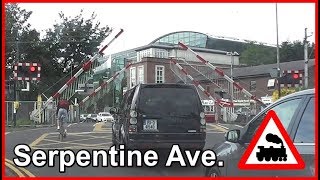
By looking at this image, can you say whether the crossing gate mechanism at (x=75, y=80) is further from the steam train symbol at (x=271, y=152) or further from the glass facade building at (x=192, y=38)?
the steam train symbol at (x=271, y=152)

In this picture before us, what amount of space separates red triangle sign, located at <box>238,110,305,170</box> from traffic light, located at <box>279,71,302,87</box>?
733 inches

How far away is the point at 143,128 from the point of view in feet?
32.1

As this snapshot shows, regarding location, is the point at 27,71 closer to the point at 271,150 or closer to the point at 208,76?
the point at 208,76

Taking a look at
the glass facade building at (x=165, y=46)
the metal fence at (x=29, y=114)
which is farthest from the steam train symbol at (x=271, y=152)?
the glass facade building at (x=165, y=46)

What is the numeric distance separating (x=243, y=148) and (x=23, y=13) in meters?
37.2

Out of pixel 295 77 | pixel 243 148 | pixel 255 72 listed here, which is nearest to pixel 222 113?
pixel 295 77

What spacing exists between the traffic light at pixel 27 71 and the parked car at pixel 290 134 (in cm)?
1839

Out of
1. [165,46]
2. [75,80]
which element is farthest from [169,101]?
[165,46]

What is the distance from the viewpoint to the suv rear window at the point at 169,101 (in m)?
9.85

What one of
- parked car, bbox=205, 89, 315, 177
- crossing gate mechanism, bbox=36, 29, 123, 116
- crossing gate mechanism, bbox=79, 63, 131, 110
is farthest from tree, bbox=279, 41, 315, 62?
parked car, bbox=205, 89, 315, 177

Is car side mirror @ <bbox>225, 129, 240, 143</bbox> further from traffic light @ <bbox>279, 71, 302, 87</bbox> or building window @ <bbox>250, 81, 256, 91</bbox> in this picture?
building window @ <bbox>250, 81, 256, 91</bbox>

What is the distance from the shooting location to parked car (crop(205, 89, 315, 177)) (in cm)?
456

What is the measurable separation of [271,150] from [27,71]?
64.9 ft

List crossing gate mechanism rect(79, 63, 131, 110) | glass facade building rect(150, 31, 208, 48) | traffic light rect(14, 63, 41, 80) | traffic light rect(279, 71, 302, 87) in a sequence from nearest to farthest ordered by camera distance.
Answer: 1. traffic light rect(14, 63, 41, 80)
2. traffic light rect(279, 71, 302, 87)
3. crossing gate mechanism rect(79, 63, 131, 110)
4. glass facade building rect(150, 31, 208, 48)
